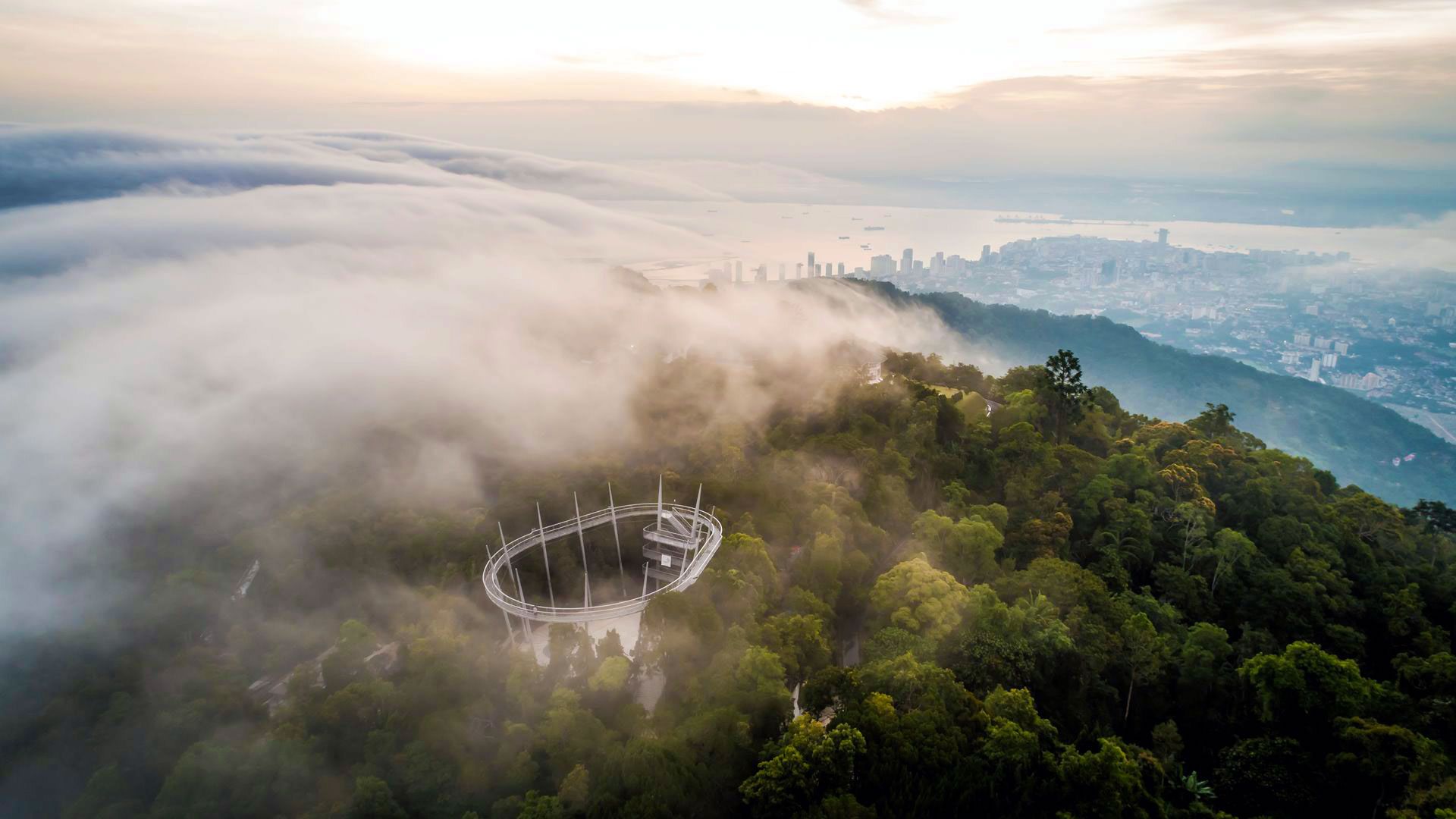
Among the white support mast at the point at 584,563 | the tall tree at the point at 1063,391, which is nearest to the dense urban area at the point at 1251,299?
the tall tree at the point at 1063,391

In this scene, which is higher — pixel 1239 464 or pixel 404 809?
pixel 1239 464

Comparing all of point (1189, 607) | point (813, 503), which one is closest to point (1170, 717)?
point (1189, 607)

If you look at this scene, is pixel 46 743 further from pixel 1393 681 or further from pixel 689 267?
pixel 689 267

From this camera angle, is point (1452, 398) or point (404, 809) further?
point (1452, 398)

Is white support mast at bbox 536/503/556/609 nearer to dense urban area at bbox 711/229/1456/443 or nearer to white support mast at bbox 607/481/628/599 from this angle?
white support mast at bbox 607/481/628/599

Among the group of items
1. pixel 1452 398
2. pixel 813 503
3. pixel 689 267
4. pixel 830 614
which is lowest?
pixel 1452 398

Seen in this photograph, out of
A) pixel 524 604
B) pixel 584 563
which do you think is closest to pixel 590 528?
pixel 584 563
